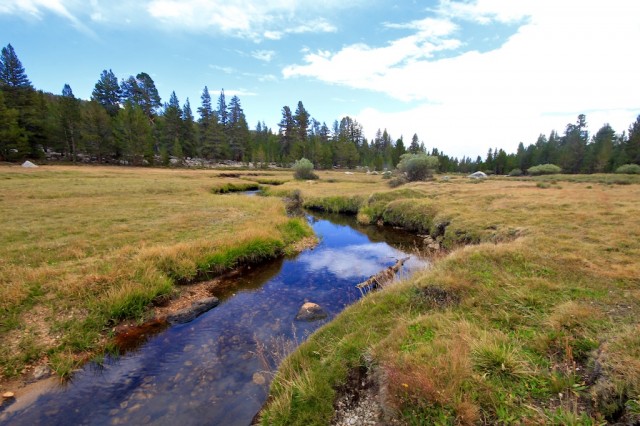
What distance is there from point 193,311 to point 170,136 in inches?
3616

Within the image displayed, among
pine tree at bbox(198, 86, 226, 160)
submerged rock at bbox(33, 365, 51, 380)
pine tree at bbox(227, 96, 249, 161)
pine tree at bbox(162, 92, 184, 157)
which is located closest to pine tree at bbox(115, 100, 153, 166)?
pine tree at bbox(162, 92, 184, 157)

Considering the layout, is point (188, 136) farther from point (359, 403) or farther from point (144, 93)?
point (359, 403)

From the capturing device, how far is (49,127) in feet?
198

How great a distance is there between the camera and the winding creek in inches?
246

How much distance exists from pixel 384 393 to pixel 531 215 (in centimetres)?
1923

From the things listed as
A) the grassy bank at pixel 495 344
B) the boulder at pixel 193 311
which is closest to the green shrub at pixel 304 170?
the boulder at pixel 193 311

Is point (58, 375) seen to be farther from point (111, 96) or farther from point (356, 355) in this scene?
point (111, 96)

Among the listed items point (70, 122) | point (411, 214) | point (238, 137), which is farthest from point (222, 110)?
point (411, 214)

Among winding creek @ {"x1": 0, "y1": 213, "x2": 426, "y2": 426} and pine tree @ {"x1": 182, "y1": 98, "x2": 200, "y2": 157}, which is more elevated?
pine tree @ {"x1": 182, "y1": 98, "x2": 200, "y2": 157}

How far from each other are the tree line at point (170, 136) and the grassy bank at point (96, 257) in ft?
161

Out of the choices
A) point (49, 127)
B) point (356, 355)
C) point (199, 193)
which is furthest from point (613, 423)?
point (49, 127)

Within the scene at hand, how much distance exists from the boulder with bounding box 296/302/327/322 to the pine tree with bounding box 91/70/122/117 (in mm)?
100214

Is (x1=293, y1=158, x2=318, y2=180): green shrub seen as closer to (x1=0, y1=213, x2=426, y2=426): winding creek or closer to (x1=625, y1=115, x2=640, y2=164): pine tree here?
(x1=0, y1=213, x2=426, y2=426): winding creek

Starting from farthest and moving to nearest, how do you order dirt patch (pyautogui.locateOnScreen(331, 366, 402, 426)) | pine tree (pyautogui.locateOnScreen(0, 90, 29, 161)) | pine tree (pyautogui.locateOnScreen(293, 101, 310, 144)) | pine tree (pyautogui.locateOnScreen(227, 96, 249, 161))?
pine tree (pyautogui.locateOnScreen(293, 101, 310, 144))
pine tree (pyautogui.locateOnScreen(227, 96, 249, 161))
pine tree (pyautogui.locateOnScreen(0, 90, 29, 161))
dirt patch (pyautogui.locateOnScreen(331, 366, 402, 426))
